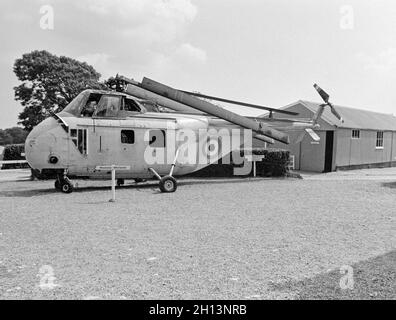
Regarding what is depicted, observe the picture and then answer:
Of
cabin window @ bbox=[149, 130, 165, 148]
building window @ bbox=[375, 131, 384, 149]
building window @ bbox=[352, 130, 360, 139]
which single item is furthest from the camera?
building window @ bbox=[375, 131, 384, 149]

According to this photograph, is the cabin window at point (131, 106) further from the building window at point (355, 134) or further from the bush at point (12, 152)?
the building window at point (355, 134)

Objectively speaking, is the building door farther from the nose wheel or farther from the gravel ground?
the nose wheel

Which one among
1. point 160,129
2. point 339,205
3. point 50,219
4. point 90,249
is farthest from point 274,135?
point 90,249

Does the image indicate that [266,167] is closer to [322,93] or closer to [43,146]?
[322,93]

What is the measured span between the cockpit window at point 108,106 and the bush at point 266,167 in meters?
6.62

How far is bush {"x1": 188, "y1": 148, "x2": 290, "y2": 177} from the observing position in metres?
17.1

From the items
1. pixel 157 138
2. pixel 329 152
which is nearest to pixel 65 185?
pixel 157 138

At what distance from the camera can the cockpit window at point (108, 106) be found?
1229cm

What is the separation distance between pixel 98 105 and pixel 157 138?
235 centimetres

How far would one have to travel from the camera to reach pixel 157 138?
43.1 ft

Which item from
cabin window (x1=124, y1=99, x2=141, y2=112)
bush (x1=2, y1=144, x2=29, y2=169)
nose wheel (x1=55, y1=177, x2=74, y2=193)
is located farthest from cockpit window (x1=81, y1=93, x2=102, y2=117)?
bush (x1=2, y1=144, x2=29, y2=169)

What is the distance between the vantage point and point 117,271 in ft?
15.3

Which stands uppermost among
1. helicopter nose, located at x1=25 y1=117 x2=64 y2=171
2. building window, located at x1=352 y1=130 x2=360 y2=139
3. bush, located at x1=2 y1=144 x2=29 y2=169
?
building window, located at x1=352 y1=130 x2=360 y2=139

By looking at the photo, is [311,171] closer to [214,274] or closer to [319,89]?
[319,89]
